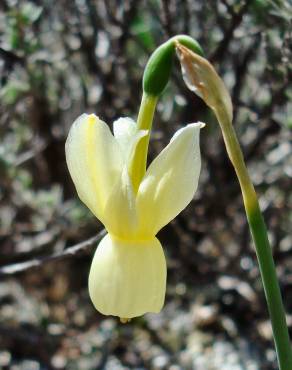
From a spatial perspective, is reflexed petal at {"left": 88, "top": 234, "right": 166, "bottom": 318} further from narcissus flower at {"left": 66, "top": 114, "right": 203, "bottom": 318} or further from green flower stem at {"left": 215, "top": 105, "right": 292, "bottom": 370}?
green flower stem at {"left": 215, "top": 105, "right": 292, "bottom": 370}

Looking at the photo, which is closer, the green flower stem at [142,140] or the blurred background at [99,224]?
the green flower stem at [142,140]

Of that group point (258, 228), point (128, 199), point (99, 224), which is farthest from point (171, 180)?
point (99, 224)

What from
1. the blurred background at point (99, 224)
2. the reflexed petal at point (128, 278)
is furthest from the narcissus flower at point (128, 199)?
the blurred background at point (99, 224)

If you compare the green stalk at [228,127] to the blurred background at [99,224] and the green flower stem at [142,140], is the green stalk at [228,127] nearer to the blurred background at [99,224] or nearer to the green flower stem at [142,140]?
the green flower stem at [142,140]

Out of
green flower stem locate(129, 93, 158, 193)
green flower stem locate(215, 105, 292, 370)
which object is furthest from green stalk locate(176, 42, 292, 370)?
green flower stem locate(129, 93, 158, 193)

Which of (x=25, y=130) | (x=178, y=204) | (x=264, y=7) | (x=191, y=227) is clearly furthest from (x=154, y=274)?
(x=25, y=130)

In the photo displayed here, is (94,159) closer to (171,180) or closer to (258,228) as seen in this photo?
(171,180)

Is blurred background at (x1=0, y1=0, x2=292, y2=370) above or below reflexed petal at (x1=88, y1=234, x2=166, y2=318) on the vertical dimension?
below

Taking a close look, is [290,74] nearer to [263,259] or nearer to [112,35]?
[112,35]
